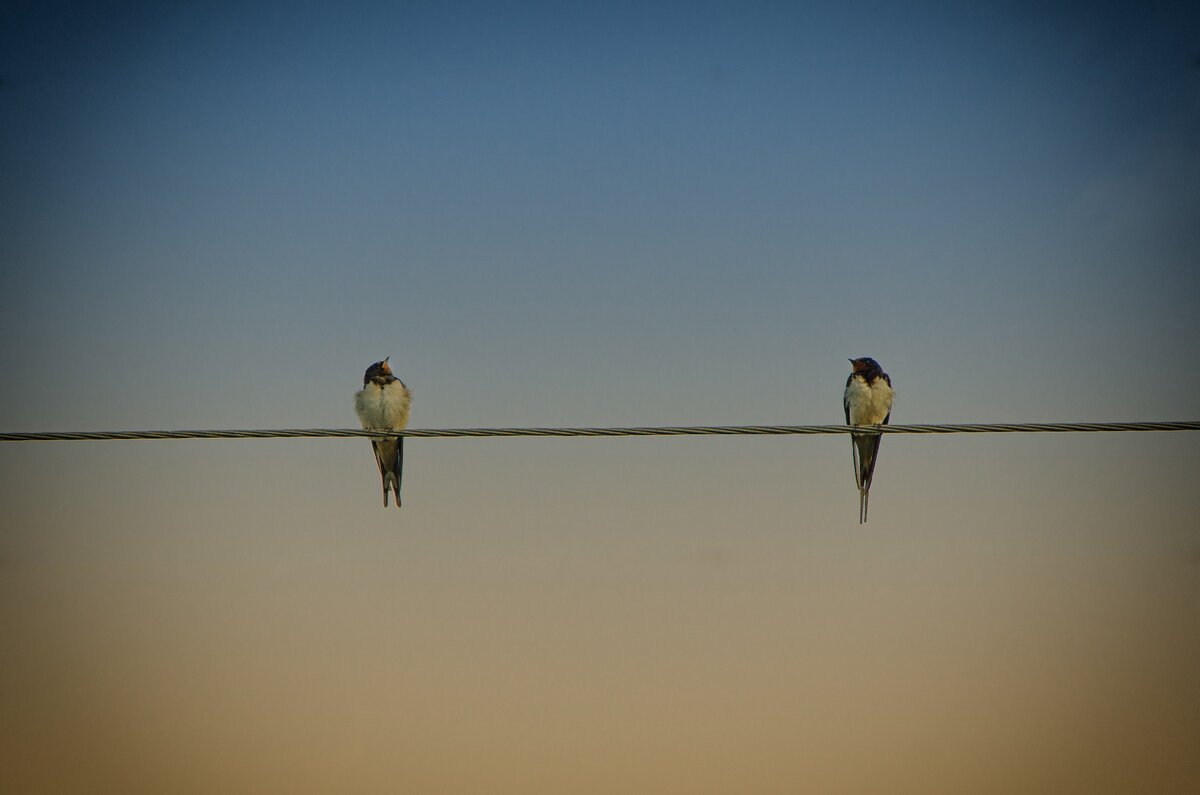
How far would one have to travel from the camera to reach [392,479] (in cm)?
824

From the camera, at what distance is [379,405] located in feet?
26.7

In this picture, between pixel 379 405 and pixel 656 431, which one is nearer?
pixel 656 431

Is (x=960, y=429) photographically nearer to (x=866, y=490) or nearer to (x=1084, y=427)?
(x=1084, y=427)

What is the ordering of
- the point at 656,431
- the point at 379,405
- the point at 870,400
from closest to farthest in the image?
the point at 656,431 < the point at 870,400 < the point at 379,405

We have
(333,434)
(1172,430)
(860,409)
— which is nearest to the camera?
(1172,430)

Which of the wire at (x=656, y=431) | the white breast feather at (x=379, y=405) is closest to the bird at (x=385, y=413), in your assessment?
the white breast feather at (x=379, y=405)

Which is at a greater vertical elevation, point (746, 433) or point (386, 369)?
point (386, 369)

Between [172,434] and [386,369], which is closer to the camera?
[172,434]

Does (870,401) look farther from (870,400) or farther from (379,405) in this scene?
(379,405)

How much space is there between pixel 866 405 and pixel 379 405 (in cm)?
459

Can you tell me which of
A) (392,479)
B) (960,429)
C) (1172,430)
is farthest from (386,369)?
(1172,430)

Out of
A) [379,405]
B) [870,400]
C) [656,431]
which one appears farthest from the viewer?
[379,405]

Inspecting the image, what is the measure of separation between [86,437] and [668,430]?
2735 millimetres

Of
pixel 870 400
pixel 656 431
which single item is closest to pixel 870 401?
pixel 870 400
